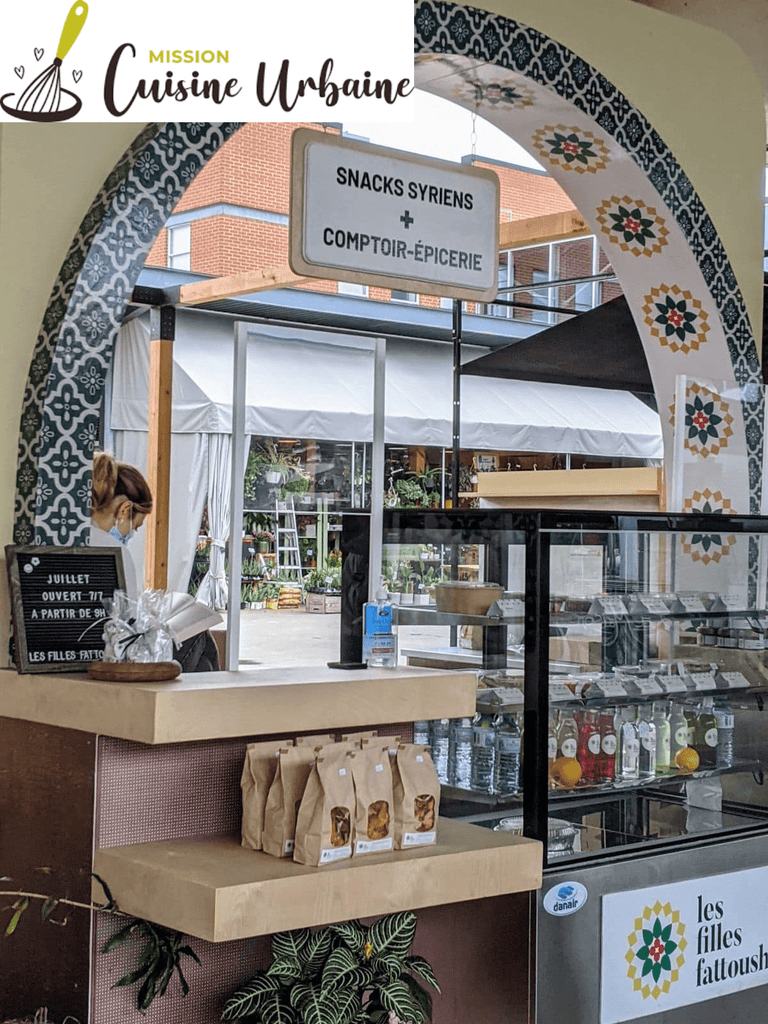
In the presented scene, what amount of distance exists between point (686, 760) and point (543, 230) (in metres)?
3.37

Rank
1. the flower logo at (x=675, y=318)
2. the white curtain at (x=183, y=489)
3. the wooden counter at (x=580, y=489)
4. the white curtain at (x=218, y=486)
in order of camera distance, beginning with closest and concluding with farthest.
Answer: the flower logo at (x=675, y=318), the wooden counter at (x=580, y=489), the white curtain at (x=218, y=486), the white curtain at (x=183, y=489)

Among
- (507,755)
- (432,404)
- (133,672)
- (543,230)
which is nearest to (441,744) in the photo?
(507,755)

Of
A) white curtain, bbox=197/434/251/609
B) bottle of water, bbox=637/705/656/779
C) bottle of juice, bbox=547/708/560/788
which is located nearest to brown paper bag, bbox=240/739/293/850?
bottle of juice, bbox=547/708/560/788

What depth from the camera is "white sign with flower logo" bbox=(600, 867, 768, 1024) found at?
315 centimetres

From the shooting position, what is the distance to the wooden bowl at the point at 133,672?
2.60m

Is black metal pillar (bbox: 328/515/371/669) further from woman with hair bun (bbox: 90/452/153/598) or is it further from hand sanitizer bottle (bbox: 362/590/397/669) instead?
woman with hair bun (bbox: 90/452/153/598)

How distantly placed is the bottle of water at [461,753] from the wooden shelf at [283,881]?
0.43 m

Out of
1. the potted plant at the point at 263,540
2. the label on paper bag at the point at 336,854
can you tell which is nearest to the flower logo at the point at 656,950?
the label on paper bag at the point at 336,854

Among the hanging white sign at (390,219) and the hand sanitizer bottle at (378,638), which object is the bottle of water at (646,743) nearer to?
the hand sanitizer bottle at (378,638)

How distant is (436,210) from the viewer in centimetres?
326

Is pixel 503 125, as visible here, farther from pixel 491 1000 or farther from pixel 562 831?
pixel 491 1000

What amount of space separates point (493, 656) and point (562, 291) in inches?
271

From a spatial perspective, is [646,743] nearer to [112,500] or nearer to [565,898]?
[565,898]

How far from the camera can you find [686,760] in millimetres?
3592
